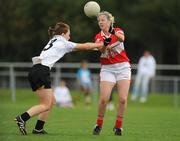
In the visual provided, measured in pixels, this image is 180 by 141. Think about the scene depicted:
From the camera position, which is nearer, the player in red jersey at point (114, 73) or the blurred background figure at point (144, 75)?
the player in red jersey at point (114, 73)

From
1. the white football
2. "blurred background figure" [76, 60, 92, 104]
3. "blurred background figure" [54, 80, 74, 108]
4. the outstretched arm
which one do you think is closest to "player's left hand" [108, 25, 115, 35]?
the outstretched arm

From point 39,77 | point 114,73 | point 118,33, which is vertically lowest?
point 39,77

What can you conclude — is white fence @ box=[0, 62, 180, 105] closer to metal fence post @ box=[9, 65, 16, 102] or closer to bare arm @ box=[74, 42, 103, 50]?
metal fence post @ box=[9, 65, 16, 102]

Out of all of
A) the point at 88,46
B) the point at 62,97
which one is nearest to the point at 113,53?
the point at 88,46

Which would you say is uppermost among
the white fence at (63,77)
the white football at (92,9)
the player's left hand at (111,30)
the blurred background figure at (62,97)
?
the white football at (92,9)

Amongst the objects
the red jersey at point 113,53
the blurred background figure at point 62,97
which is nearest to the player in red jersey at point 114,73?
the red jersey at point 113,53

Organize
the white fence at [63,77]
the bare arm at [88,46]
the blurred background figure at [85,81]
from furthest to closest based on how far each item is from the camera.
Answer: the white fence at [63,77] → the blurred background figure at [85,81] → the bare arm at [88,46]

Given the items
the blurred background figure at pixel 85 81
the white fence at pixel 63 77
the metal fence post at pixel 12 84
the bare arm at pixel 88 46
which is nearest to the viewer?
the bare arm at pixel 88 46

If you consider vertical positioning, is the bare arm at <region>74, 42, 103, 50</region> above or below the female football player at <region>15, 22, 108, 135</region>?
above

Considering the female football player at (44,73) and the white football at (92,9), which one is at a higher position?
the white football at (92,9)

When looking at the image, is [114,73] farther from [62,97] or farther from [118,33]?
[62,97]

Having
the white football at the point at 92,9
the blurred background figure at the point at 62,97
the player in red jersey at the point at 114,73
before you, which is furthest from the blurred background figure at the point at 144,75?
the white football at the point at 92,9

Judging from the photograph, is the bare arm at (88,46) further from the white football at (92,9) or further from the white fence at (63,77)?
the white fence at (63,77)

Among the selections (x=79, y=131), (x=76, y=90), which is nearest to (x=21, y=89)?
(x=76, y=90)
